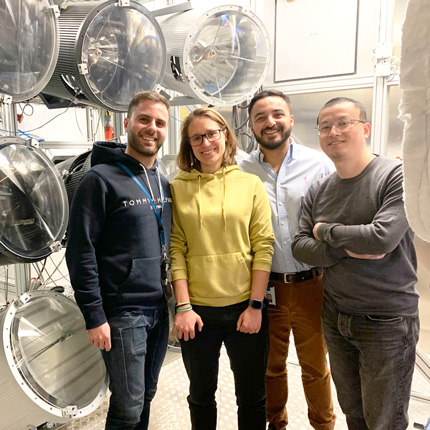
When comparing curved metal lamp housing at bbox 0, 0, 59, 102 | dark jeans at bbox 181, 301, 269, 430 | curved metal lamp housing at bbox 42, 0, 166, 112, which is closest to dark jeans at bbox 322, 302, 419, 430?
dark jeans at bbox 181, 301, 269, 430

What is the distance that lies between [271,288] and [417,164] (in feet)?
4.33

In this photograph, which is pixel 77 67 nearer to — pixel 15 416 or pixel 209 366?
pixel 209 366

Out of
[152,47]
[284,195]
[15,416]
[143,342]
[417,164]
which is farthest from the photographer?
[152,47]

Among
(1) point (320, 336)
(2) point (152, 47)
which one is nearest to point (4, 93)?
(2) point (152, 47)

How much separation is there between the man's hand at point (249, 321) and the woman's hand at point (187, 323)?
0.15 metres

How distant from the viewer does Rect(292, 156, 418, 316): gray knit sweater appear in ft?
4.00

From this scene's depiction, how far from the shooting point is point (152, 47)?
5.94ft

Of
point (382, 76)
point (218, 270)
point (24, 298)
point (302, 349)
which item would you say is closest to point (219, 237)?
point (218, 270)

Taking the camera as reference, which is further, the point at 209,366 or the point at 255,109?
the point at 255,109

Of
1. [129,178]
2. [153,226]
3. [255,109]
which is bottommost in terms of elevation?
[153,226]

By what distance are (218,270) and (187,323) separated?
22cm

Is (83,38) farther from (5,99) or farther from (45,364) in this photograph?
(45,364)

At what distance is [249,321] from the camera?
1432 mm

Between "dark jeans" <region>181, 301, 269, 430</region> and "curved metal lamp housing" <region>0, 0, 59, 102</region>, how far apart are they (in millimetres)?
1089
